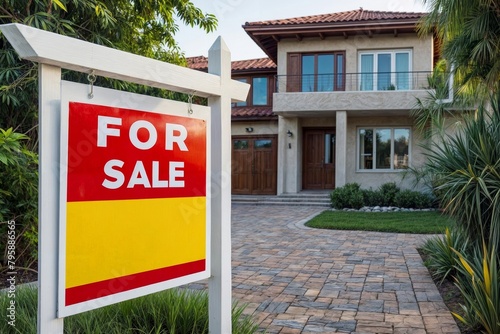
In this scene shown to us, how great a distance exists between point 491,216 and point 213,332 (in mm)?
3244

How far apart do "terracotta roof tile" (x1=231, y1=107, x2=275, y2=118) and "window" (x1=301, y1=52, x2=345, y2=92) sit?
2.20 meters

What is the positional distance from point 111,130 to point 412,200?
46.0 feet

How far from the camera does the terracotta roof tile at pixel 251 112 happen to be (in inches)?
732

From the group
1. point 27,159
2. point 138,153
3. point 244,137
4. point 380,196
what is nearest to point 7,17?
point 27,159

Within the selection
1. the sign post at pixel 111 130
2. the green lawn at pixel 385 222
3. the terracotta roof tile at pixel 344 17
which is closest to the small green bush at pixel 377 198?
the green lawn at pixel 385 222

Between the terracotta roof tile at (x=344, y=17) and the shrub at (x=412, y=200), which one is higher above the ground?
the terracotta roof tile at (x=344, y=17)

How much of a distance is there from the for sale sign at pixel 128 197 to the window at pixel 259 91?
17.3 metres

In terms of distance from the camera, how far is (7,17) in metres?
4.91

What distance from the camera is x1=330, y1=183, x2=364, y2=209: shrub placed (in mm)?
14711

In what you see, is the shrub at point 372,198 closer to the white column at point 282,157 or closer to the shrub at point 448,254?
the white column at point 282,157

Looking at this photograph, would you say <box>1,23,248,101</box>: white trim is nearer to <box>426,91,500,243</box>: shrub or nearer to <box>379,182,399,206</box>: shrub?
<box>426,91,500,243</box>: shrub

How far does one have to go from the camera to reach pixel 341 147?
52.6 feet

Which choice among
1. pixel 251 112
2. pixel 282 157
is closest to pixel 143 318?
pixel 282 157

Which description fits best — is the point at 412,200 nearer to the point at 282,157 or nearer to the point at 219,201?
the point at 282,157
